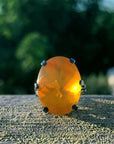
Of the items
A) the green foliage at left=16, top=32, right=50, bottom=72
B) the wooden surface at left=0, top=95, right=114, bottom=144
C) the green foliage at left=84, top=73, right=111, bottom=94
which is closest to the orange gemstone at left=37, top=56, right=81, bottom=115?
the wooden surface at left=0, top=95, right=114, bottom=144

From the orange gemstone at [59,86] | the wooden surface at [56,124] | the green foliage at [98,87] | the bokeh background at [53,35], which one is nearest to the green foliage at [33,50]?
the bokeh background at [53,35]

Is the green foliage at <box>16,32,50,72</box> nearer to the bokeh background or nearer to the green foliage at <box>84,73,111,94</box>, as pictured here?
the bokeh background

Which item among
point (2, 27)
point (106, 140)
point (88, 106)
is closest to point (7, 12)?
point (2, 27)

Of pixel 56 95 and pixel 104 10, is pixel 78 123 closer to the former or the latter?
pixel 56 95

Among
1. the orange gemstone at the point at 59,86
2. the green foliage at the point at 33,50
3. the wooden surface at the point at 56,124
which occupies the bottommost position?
the wooden surface at the point at 56,124

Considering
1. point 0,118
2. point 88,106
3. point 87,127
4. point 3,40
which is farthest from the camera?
point 3,40

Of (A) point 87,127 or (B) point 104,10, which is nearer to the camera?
(A) point 87,127

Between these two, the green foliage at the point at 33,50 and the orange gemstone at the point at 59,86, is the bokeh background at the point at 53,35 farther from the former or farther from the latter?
the orange gemstone at the point at 59,86
